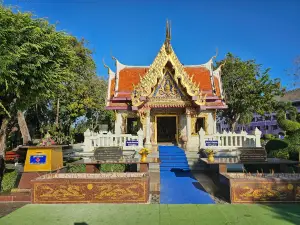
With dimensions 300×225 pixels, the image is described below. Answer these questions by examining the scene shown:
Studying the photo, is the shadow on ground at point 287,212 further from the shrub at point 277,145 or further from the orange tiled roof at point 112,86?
the orange tiled roof at point 112,86

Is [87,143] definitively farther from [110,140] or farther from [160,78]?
[160,78]

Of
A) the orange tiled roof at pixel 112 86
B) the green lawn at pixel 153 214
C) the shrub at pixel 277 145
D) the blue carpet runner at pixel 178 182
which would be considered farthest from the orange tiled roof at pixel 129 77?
the green lawn at pixel 153 214

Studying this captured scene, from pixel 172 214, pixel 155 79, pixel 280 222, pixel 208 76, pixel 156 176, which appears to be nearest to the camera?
pixel 280 222

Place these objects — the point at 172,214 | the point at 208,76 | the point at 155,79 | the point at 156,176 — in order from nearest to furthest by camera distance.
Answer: the point at 172,214
the point at 156,176
the point at 155,79
the point at 208,76

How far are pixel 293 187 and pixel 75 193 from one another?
525 cm

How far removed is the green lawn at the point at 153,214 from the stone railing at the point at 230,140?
7.65m

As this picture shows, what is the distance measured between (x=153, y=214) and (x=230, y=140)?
965cm

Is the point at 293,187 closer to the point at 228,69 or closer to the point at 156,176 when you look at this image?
the point at 156,176

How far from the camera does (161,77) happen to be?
1532cm

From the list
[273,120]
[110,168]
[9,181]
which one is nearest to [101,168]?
[110,168]

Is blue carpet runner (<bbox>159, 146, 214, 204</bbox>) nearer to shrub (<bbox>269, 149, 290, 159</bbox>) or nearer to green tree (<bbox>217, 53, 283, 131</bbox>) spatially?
shrub (<bbox>269, 149, 290, 159</bbox>)

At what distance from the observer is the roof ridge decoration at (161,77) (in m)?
14.9

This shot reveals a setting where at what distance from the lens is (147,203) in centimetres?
620

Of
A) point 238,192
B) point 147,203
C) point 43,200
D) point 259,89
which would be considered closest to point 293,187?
point 238,192
